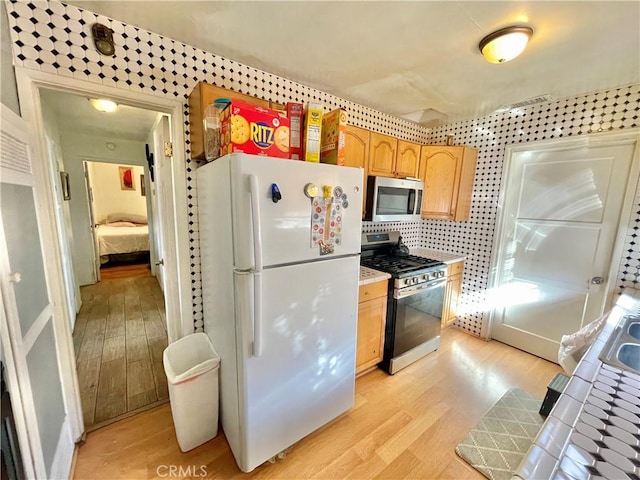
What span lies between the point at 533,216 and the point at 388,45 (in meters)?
2.16

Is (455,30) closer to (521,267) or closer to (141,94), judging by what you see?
(141,94)

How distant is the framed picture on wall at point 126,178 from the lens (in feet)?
20.2

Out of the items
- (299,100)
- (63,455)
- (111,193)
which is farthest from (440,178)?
(111,193)

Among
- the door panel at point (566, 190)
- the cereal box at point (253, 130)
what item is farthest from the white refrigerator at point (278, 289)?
the door panel at point (566, 190)

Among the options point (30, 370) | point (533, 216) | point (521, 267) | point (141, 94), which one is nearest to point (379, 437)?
point (30, 370)

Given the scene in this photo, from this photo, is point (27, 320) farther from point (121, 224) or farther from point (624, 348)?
point (121, 224)

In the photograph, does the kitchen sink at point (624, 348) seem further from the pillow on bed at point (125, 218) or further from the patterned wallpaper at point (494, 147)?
the pillow on bed at point (125, 218)

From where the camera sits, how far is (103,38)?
1.38 metres

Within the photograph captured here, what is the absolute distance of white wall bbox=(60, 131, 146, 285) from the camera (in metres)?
3.91

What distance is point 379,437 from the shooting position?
1708 mm

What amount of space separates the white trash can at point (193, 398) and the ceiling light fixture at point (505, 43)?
2457 millimetres

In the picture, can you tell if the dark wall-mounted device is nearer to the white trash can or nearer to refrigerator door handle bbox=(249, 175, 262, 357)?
refrigerator door handle bbox=(249, 175, 262, 357)

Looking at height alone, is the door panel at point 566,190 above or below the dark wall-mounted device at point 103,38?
below

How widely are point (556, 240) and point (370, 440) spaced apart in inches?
94.9
